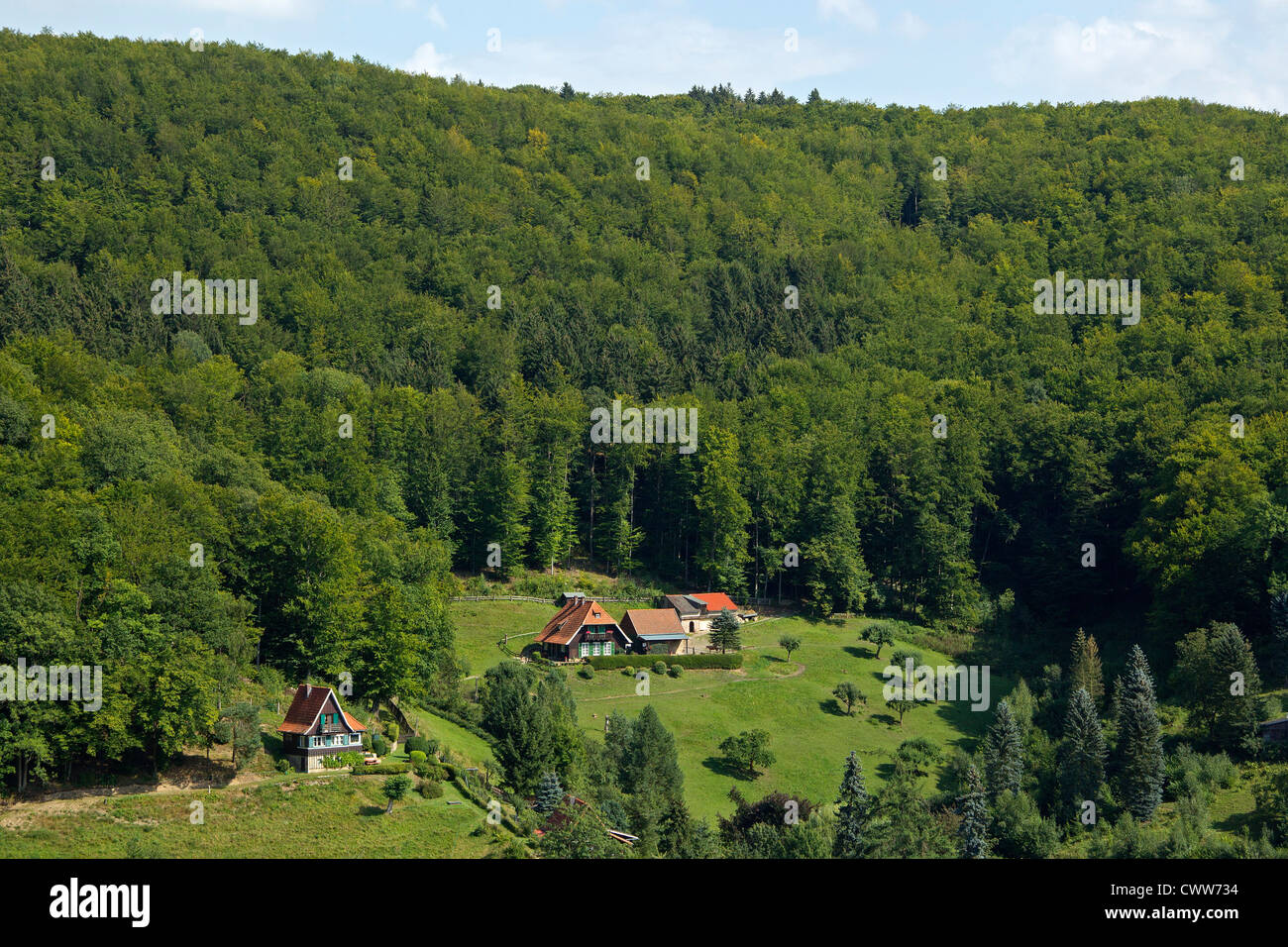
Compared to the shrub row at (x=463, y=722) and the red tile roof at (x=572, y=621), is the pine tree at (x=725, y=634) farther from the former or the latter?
the shrub row at (x=463, y=722)

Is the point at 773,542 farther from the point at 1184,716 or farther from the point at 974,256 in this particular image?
the point at 974,256

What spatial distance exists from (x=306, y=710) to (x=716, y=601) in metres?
38.4

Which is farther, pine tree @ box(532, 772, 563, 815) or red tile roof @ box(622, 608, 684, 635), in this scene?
red tile roof @ box(622, 608, 684, 635)

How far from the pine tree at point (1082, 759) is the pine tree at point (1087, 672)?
7.11 m

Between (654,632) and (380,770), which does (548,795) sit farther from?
(654,632)

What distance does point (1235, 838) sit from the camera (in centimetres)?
5191

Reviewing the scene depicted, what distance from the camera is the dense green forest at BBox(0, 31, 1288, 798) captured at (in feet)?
202

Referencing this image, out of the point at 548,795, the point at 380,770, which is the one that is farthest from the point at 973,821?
the point at 380,770

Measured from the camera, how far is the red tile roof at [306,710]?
52.5 meters

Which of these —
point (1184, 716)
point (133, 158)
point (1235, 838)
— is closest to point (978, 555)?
point (1184, 716)

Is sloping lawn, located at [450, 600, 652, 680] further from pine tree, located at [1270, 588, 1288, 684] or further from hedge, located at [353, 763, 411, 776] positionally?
pine tree, located at [1270, 588, 1288, 684]

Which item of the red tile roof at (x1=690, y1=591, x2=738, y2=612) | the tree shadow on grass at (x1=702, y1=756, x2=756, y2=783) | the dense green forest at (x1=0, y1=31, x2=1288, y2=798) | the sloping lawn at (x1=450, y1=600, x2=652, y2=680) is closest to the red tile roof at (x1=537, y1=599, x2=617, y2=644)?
the sloping lawn at (x1=450, y1=600, x2=652, y2=680)

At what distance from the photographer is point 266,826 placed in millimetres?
46875

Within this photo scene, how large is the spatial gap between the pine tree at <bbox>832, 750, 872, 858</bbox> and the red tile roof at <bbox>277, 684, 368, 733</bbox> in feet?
64.9
